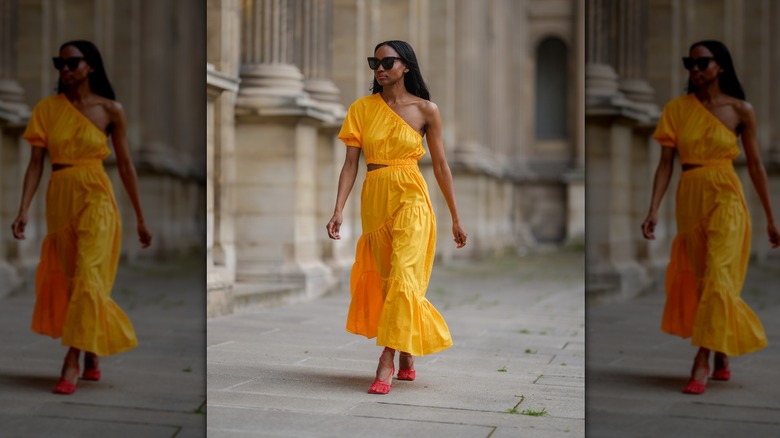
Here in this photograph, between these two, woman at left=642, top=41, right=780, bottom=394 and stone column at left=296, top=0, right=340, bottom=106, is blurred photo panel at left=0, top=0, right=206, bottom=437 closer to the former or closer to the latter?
woman at left=642, top=41, right=780, bottom=394

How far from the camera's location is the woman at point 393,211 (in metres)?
6.64

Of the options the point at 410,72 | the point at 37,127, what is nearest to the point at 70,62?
the point at 37,127

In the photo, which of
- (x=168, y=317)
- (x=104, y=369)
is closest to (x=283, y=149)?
(x=168, y=317)

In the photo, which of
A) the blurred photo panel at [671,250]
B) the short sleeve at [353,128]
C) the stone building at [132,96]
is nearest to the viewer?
the blurred photo panel at [671,250]

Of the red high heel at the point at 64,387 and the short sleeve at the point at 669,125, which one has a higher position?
the short sleeve at the point at 669,125

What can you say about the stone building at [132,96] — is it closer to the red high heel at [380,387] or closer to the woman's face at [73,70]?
the woman's face at [73,70]

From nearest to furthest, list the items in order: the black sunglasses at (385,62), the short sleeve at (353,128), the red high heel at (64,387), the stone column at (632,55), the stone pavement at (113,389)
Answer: the stone pavement at (113,389) < the red high heel at (64,387) < the black sunglasses at (385,62) < the short sleeve at (353,128) < the stone column at (632,55)

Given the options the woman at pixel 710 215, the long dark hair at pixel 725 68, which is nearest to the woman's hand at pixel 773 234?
the woman at pixel 710 215

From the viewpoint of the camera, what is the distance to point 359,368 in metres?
7.64

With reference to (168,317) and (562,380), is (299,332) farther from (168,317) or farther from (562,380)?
(562,380)

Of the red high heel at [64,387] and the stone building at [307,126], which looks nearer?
the red high heel at [64,387]

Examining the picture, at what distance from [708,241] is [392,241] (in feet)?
5.18

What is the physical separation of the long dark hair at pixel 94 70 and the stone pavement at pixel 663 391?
259 cm

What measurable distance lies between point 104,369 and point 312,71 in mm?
8975
